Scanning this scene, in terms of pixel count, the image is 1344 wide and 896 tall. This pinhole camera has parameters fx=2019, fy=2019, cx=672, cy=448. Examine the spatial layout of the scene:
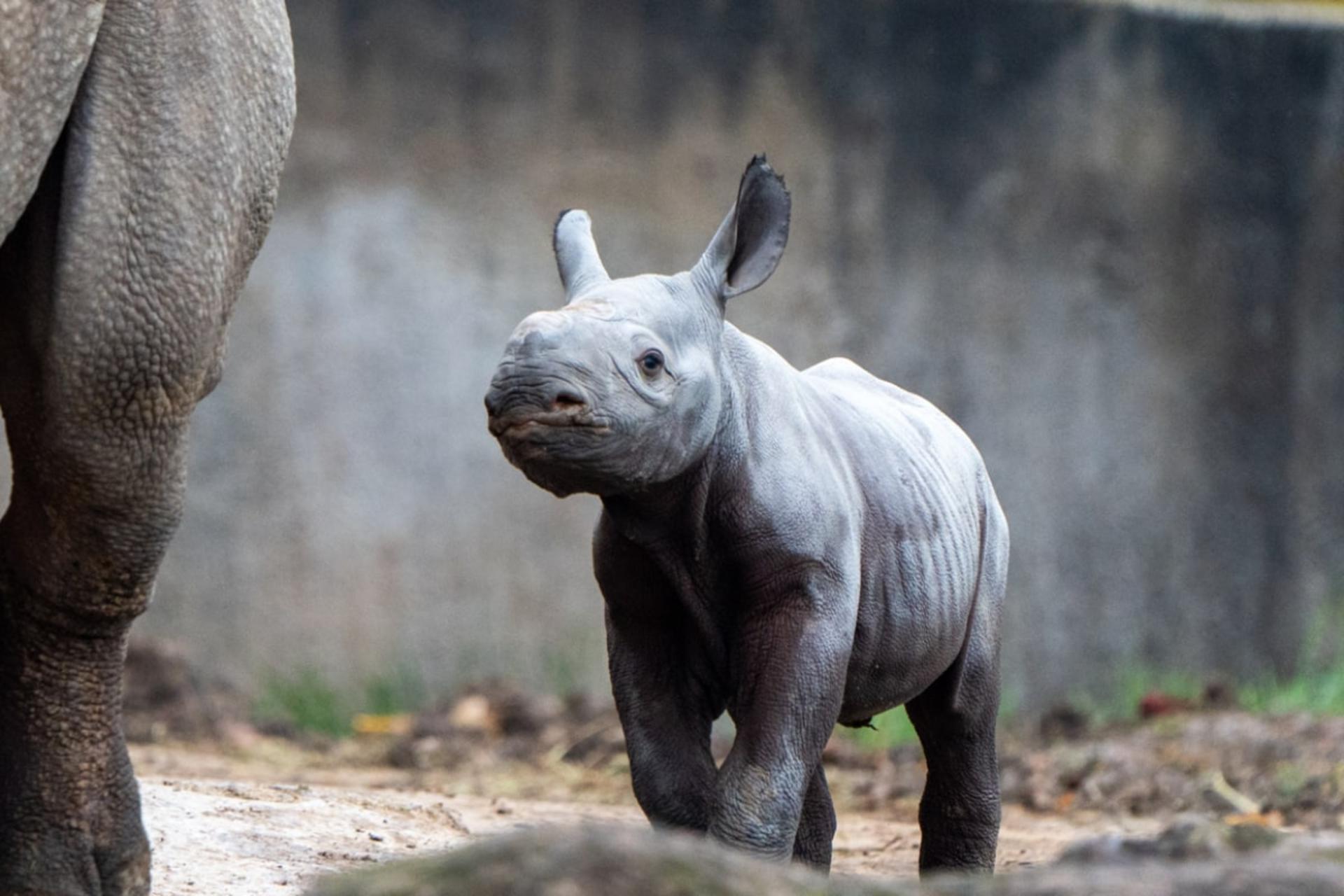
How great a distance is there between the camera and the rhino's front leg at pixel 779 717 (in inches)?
156

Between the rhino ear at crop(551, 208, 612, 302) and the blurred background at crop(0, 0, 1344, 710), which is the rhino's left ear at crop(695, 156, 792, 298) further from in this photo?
the blurred background at crop(0, 0, 1344, 710)

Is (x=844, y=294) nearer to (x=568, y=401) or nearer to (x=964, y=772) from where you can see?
(x=964, y=772)

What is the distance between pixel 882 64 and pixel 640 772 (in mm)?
6214

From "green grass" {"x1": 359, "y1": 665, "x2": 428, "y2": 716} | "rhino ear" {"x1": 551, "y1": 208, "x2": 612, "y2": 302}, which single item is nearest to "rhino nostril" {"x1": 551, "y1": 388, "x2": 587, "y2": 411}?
"rhino ear" {"x1": 551, "y1": 208, "x2": 612, "y2": 302}

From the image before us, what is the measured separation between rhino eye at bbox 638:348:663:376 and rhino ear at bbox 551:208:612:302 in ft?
0.95

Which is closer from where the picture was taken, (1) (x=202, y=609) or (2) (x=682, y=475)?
(2) (x=682, y=475)

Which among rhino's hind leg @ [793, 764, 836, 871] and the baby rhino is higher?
the baby rhino

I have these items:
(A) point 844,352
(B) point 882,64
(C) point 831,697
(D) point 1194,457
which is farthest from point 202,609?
(C) point 831,697

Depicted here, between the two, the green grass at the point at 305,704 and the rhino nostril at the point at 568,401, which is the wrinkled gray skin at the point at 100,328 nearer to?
the rhino nostril at the point at 568,401

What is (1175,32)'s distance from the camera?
10078 millimetres

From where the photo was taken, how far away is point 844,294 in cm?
990

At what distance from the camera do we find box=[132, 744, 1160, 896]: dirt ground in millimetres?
4711

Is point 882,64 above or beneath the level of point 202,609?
above

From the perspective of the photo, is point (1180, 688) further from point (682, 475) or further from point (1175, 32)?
point (682, 475)
